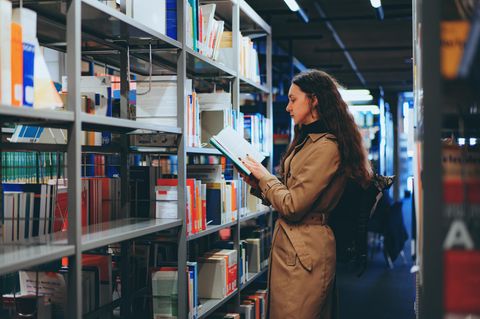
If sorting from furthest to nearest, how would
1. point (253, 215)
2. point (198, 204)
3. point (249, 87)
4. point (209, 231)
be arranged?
point (249, 87), point (253, 215), point (209, 231), point (198, 204)

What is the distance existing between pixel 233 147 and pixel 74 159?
1207 mm

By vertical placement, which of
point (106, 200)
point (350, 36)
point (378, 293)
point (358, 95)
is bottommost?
point (378, 293)

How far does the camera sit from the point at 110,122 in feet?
7.98

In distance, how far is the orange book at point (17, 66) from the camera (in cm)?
190

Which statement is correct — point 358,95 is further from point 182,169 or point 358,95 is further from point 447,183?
point 447,183

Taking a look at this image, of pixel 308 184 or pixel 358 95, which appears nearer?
pixel 308 184

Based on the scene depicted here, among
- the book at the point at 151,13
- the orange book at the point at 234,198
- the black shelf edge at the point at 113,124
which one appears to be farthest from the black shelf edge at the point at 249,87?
the black shelf edge at the point at 113,124

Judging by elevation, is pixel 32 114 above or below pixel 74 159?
above

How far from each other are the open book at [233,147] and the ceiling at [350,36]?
4.19 m

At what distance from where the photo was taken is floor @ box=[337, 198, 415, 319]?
235 inches

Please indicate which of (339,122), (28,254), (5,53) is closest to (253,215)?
(339,122)

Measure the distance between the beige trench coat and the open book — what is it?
0.51 ft

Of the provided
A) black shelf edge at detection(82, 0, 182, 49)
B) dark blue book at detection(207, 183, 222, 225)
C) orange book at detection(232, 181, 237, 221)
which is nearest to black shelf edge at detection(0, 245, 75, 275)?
black shelf edge at detection(82, 0, 182, 49)

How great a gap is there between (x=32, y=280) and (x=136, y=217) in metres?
0.67
